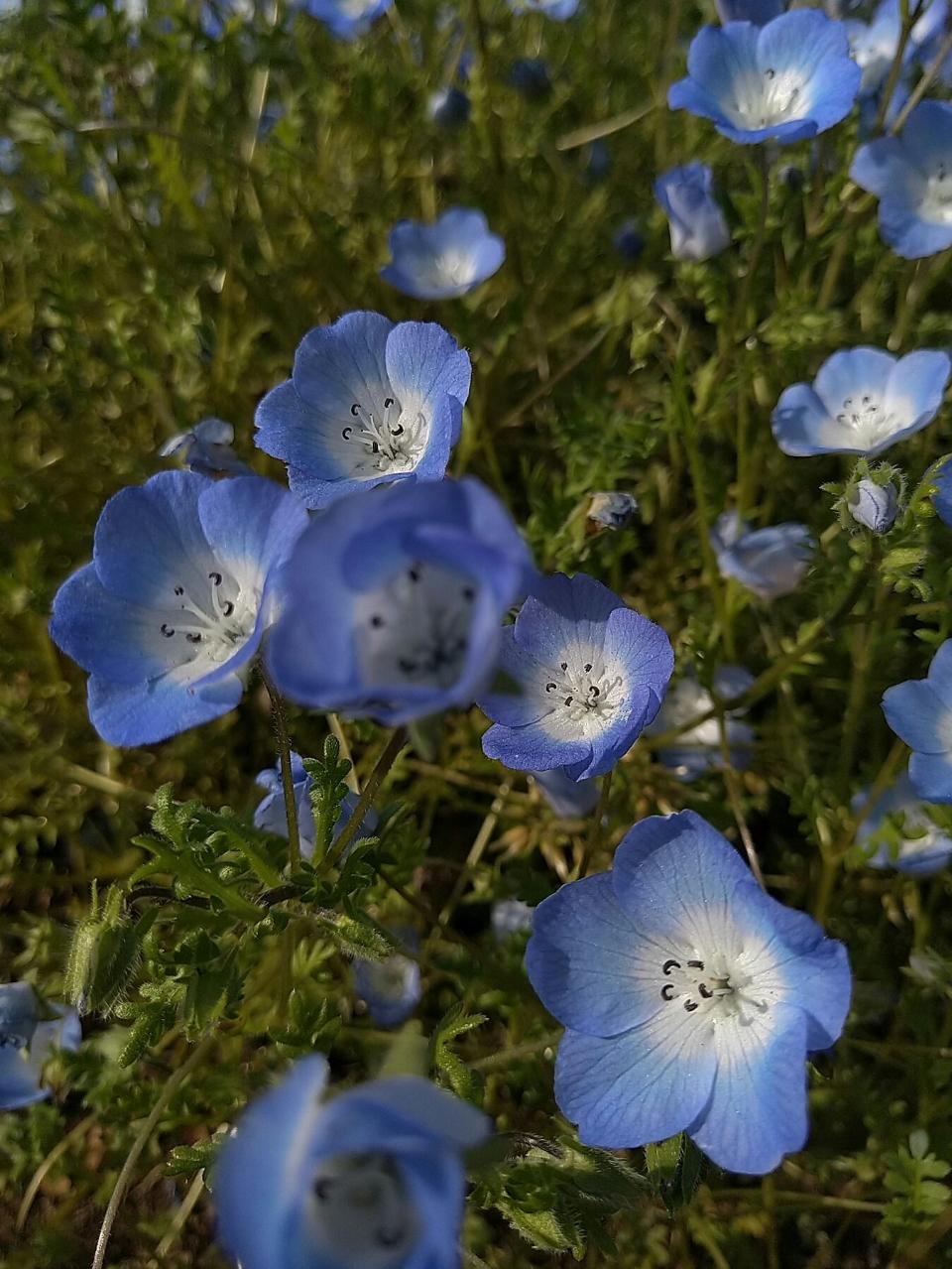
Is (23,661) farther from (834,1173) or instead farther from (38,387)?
(834,1173)

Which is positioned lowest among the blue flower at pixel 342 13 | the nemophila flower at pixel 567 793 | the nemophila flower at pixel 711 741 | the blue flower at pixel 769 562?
the nemophila flower at pixel 711 741

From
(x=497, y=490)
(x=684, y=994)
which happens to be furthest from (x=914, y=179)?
(x=684, y=994)

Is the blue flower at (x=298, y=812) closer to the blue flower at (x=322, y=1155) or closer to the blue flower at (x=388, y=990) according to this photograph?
the blue flower at (x=388, y=990)

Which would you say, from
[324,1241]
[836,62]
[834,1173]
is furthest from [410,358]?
[834,1173]

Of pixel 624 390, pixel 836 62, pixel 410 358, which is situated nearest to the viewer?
pixel 410 358

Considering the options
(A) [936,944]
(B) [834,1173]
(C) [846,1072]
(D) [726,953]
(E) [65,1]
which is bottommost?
(B) [834,1173]

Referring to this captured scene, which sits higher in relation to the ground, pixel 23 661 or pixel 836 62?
pixel 836 62

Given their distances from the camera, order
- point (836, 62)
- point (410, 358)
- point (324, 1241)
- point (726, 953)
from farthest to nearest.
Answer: point (836, 62) → point (410, 358) → point (726, 953) → point (324, 1241)

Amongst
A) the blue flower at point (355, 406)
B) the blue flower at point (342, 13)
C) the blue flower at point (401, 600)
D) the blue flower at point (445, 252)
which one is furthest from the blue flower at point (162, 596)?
the blue flower at point (342, 13)
